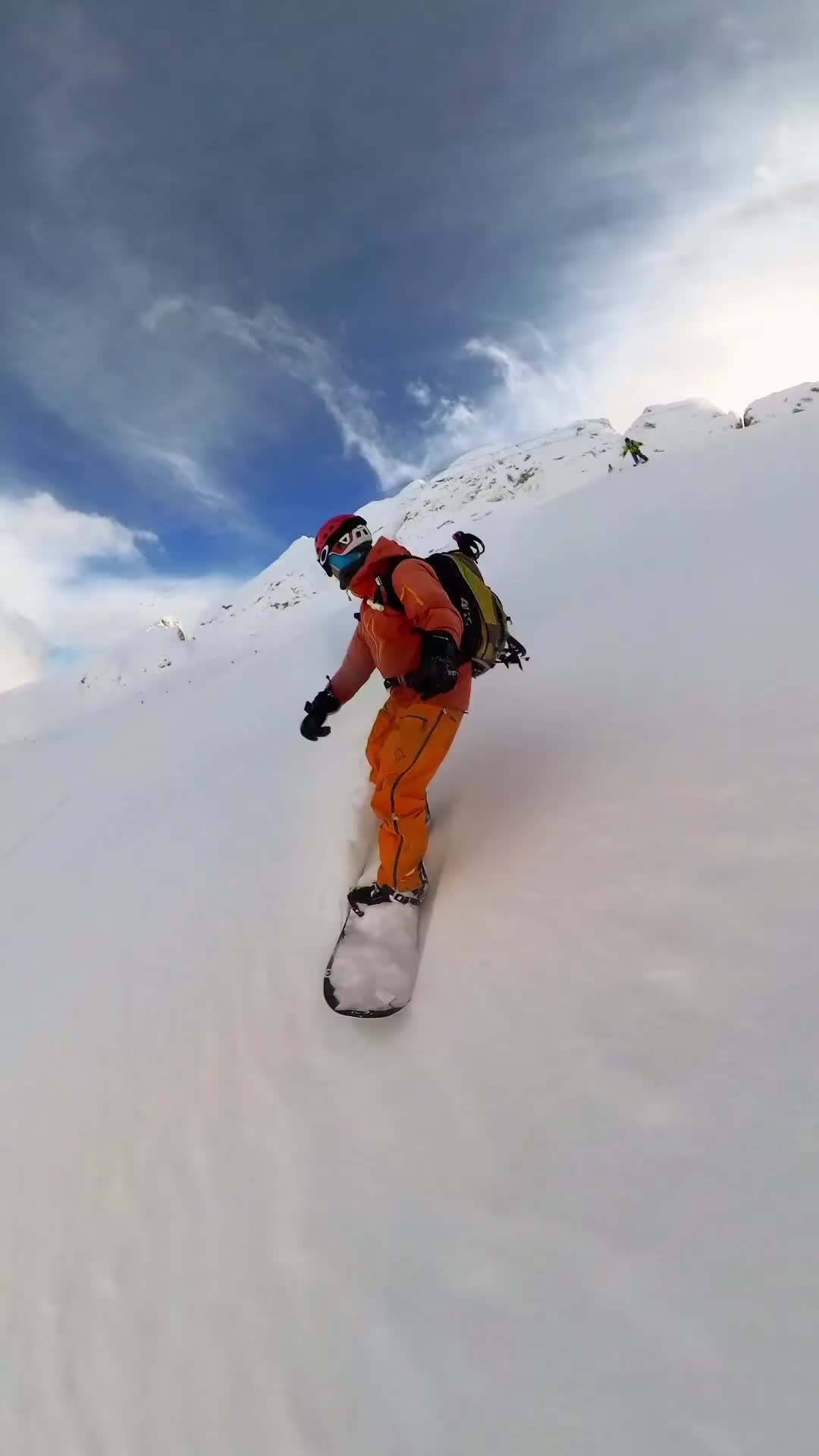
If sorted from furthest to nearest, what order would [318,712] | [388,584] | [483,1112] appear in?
[318,712], [388,584], [483,1112]

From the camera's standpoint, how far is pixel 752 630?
3.66 meters

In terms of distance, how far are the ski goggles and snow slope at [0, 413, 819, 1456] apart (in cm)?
152

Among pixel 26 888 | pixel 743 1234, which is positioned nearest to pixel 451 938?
pixel 743 1234

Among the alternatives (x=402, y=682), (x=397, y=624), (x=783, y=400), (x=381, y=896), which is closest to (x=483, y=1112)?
(x=381, y=896)

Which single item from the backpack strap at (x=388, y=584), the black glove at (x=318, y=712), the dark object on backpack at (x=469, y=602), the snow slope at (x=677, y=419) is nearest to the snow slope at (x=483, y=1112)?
the black glove at (x=318, y=712)

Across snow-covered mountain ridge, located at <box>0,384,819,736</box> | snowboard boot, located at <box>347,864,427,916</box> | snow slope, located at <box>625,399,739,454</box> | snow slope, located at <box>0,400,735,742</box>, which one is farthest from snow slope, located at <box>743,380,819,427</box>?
snowboard boot, located at <box>347,864,427,916</box>

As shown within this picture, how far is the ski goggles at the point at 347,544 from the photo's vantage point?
11.0 ft

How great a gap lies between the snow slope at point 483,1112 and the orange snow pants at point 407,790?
0.25m

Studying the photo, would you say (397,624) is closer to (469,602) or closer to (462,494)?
(469,602)

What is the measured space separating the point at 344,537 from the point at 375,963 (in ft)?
7.25

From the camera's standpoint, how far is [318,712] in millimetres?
3768

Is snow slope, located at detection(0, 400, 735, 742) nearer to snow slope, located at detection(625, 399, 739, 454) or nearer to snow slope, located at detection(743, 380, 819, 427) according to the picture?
snow slope, located at detection(625, 399, 739, 454)

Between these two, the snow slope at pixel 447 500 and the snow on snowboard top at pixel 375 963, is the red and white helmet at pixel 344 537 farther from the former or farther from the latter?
the snow slope at pixel 447 500

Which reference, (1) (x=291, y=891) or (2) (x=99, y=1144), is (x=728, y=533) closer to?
(1) (x=291, y=891)
